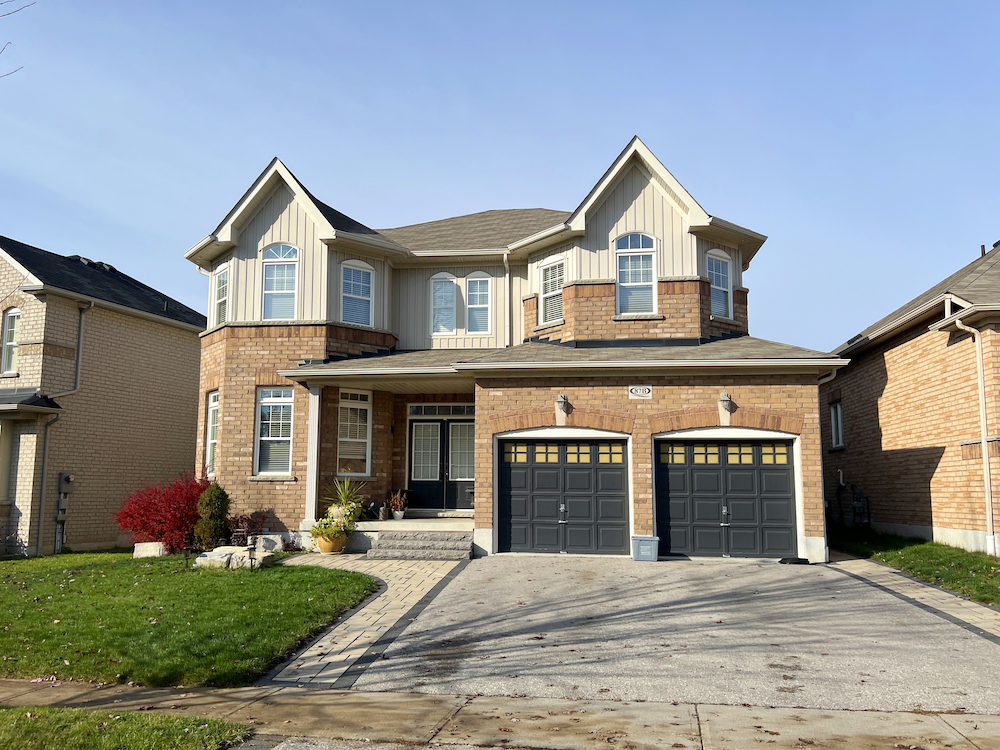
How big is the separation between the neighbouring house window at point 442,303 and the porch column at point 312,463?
3.70 metres

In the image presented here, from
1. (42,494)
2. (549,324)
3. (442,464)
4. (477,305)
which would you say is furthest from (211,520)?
(549,324)

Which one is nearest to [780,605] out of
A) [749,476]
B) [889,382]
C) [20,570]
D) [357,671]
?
A: [749,476]

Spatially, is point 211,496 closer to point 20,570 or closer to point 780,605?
point 20,570

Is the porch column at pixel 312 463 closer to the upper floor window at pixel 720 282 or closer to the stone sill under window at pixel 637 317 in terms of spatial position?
the stone sill under window at pixel 637 317

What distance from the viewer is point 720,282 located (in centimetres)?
1742

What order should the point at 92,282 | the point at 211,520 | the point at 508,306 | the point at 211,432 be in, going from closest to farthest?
1. the point at 211,520
2. the point at 211,432
3. the point at 508,306
4. the point at 92,282

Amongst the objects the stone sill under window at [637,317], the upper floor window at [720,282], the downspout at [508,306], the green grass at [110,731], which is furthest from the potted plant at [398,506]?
the green grass at [110,731]

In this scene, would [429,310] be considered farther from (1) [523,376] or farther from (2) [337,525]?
(2) [337,525]

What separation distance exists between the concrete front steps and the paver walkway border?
9.6 inches

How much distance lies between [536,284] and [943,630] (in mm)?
11420

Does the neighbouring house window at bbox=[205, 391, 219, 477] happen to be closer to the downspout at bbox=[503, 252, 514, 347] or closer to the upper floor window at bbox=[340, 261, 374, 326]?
the upper floor window at bbox=[340, 261, 374, 326]

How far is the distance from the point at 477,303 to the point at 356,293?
300 cm

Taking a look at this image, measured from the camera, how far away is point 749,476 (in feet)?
47.7

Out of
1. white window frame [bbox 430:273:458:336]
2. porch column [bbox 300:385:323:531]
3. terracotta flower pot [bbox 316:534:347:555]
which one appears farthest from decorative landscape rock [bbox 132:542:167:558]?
white window frame [bbox 430:273:458:336]
